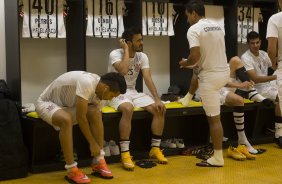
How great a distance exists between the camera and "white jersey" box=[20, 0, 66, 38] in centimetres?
398

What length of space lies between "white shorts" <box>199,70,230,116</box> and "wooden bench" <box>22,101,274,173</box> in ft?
1.73

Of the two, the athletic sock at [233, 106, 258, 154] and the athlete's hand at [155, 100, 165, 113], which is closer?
the athlete's hand at [155, 100, 165, 113]

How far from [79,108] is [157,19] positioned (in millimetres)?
1867

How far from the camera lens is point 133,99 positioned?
418cm

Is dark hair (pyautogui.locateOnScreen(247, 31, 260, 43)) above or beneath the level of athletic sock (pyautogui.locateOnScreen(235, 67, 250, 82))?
above

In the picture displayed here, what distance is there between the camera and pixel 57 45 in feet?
14.5

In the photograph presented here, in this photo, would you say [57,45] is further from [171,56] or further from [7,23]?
[171,56]

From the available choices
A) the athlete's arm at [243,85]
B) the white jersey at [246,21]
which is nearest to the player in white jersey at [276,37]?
the athlete's arm at [243,85]

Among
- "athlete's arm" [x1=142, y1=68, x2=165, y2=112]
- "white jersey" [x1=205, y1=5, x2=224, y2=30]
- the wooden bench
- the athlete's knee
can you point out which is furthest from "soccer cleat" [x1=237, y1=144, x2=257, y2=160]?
the athlete's knee

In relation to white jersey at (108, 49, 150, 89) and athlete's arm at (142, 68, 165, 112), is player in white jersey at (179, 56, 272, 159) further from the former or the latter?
white jersey at (108, 49, 150, 89)

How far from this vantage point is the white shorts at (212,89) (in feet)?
12.3

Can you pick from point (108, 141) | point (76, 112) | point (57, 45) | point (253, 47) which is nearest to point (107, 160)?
point (108, 141)

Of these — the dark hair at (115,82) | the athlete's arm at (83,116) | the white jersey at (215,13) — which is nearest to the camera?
the dark hair at (115,82)

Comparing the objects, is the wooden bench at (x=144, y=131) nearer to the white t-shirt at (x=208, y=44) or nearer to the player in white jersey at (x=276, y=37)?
the white t-shirt at (x=208, y=44)
